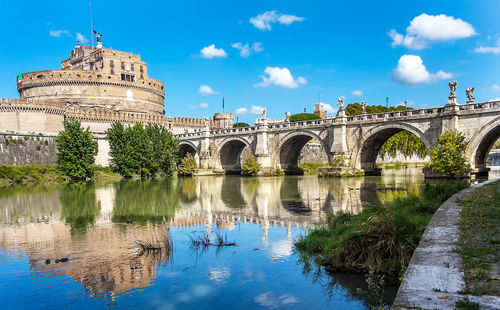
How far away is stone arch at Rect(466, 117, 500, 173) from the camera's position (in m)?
31.3

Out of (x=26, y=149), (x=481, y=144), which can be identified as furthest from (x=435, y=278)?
(x=26, y=149)

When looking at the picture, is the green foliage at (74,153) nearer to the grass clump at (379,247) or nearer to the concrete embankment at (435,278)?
the grass clump at (379,247)

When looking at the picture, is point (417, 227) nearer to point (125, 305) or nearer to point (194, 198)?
point (125, 305)

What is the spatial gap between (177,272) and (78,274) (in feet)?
7.54

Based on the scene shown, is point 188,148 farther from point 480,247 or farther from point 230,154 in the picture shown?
point 480,247

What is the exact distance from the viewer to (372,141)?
137 ft

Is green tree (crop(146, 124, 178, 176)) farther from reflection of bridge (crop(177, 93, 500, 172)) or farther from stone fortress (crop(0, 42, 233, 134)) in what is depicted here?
stone fortress (crop(0, 42, 233, 134))

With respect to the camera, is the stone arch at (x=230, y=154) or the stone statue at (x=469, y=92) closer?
the stone statue at (x=469, y=92)

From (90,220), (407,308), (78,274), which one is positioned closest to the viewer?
(407,308)

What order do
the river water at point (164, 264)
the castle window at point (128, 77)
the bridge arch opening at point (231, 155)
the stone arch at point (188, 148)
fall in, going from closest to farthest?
the river water at point (164, 264), the bridge arch opening at point (231, 155), the stone arch at point (188, 148), the castle window at point (128, 77)

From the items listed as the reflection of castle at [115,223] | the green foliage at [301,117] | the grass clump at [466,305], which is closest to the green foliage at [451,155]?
the reflection of castle at [115,223]

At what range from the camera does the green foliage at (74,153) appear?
4500 centimetres

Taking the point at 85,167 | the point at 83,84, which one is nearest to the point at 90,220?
the point at 85,167

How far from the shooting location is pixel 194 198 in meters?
25.4
